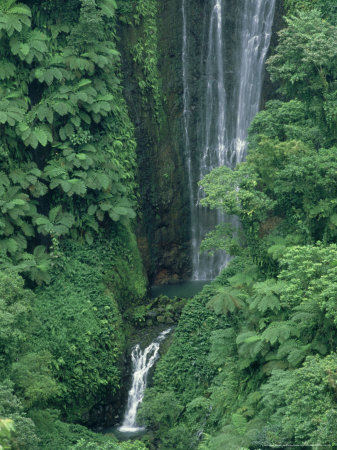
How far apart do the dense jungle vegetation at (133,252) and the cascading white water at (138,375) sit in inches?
23.2

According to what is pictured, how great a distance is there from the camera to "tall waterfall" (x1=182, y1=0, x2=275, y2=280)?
27719 mm

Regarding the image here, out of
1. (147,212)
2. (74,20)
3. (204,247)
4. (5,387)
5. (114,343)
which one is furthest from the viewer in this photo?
(147,212)

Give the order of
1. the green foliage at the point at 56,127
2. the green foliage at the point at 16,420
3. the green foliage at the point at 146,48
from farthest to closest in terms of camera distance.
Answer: the green foliage at the point at 146,48
the green foliage at the point at 56,127
the green foliage at the point at 16,420

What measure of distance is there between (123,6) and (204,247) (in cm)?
1026

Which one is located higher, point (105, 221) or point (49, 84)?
point (49, 84)

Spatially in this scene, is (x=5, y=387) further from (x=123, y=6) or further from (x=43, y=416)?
(x=123, y=6)

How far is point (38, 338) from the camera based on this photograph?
70.2 ft

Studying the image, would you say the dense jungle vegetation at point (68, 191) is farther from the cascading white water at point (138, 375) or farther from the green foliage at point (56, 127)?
the cascading white water at point (138, 375)

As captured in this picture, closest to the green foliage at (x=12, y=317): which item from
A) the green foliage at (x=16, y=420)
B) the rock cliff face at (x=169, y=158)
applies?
the green foliage at (x=16, y=420)

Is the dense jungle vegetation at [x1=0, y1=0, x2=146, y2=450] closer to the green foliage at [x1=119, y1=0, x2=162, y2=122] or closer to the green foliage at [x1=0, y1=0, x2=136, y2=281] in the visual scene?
the green foliage at [x1=0, y1=0, x2=136, y2=281]

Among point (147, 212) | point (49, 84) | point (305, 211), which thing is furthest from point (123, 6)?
point (305, 211)

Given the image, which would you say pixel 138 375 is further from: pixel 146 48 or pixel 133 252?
pixel 146 48

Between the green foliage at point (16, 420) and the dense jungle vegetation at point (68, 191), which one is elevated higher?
the dense jungle vegetation at point (68, 191)

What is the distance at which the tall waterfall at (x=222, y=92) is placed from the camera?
27.7 meters
